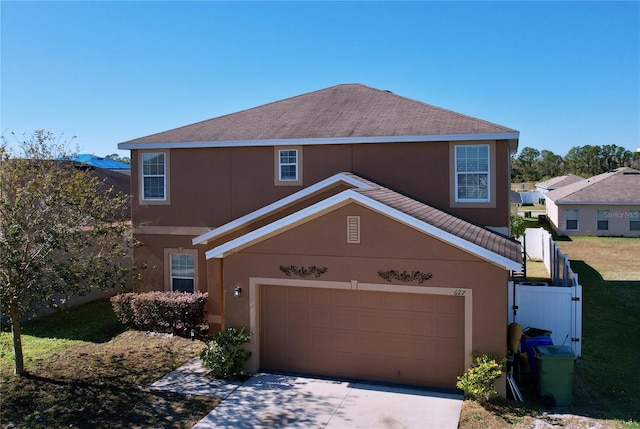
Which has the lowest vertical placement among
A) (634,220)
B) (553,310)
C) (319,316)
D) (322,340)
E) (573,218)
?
(322,340)

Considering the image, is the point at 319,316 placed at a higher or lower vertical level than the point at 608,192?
lower

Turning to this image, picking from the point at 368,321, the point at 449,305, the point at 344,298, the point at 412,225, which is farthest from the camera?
the point at 344,298

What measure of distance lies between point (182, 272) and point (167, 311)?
1.71 meters

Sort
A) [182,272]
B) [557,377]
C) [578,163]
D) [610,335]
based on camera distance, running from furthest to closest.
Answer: [578,163]
[182,272]
[610,335]
[557,377]

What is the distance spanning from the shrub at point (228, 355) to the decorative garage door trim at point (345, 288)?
22cm

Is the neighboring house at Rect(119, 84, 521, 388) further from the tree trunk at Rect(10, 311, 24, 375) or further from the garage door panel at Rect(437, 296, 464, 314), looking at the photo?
the tree trunk at Rect(10, 311, 24, 375)

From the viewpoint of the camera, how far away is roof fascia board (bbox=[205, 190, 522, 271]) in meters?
8.99

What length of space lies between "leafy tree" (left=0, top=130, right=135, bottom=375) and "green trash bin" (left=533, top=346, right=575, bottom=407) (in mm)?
9069

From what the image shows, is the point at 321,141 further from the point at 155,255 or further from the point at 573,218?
the point at 573,218

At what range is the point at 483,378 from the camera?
879 cm

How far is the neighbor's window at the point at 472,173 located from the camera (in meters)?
12.6

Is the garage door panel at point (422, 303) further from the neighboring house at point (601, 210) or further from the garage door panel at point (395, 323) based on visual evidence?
the neighboring house at point (601, 210)

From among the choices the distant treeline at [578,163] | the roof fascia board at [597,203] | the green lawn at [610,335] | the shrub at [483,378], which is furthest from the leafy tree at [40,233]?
the distant treeline at [578,163]

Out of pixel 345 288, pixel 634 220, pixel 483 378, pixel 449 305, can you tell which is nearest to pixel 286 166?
pixel 345 288
